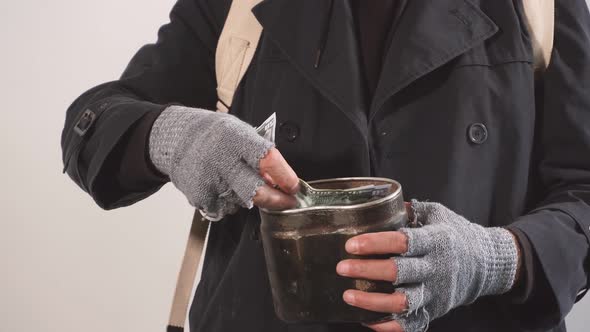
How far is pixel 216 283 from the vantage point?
0.84 meters

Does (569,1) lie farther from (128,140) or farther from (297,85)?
(128,140)

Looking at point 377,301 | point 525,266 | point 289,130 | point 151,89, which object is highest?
point 151,89

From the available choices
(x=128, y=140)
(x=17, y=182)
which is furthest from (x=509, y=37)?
(x=17, y=182)

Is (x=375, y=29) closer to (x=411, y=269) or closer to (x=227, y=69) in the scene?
(x=227, y=69)

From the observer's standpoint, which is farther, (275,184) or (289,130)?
(289,130)

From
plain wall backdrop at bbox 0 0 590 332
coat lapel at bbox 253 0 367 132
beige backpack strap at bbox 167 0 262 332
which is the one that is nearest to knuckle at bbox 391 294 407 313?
coat lapel at bbox 253 0 367 132

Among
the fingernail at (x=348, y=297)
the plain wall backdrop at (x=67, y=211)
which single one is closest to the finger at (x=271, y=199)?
the fingernail at (x=348, y=297)

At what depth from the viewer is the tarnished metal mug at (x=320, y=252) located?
56 cm

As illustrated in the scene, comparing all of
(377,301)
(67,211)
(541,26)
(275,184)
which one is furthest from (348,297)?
(67,211)

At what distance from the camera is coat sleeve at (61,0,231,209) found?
2.54 feet

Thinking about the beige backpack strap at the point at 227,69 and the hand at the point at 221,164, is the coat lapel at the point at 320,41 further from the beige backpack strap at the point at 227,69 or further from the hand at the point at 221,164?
the hand at the point at 221,164

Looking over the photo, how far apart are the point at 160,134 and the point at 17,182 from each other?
1006 millimetres

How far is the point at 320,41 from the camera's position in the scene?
777mm

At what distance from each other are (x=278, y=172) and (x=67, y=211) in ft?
3.66
